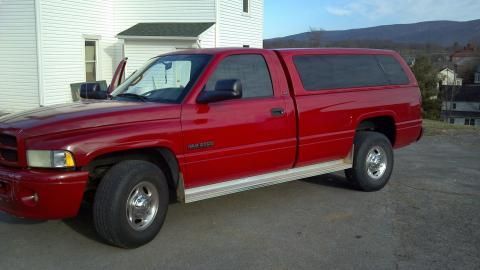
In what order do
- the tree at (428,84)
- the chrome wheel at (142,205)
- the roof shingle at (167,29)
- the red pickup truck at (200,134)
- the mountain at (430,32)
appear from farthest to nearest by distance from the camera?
the mountain at (430,32) → the tree at (428,84) → the roof shingle at (167,29) → the chrome wheel at (142,205) → the red pickup truck at (200,134)

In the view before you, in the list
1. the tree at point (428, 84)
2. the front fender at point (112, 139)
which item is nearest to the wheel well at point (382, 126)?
the front fender at point (112, 139)

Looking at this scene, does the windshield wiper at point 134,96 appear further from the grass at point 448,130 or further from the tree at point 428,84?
the tree at point 428,84

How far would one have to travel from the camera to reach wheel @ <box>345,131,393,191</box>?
6.54 m

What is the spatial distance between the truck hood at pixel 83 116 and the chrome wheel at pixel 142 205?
2.06ft

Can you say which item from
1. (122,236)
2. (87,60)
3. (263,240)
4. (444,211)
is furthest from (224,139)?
(87,60)

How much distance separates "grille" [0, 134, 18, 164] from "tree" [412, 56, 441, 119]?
58.7 meters

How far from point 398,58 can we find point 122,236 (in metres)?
4.79

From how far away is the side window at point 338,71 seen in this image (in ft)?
19.6

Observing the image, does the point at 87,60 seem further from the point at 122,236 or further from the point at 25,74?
the point at 122,236

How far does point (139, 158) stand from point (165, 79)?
104cm

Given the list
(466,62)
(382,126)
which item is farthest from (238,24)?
(466,62)

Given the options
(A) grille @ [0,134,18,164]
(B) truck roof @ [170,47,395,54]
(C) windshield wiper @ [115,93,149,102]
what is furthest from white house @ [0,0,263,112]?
(A) grille @ [0,134,18,164]

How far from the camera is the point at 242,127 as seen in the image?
5.21 metres

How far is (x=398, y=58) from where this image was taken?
285 inches
